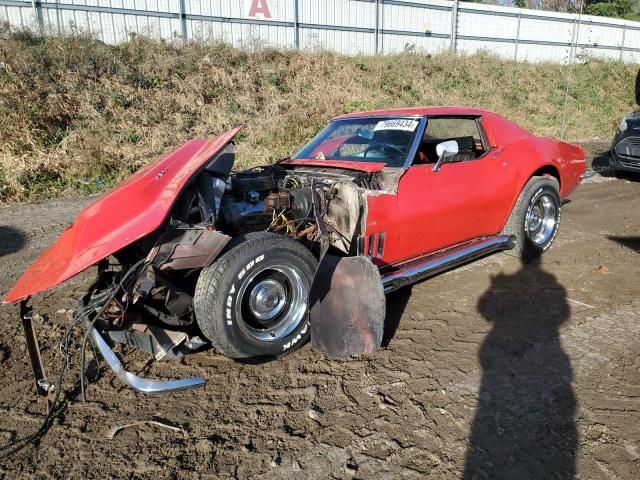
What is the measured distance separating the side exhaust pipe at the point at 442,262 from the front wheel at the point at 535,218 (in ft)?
0.81

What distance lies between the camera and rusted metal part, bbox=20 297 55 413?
268cm

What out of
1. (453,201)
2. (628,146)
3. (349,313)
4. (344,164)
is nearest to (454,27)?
(628,146)

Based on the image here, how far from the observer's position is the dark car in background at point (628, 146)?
863cm

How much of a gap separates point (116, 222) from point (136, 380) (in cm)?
87

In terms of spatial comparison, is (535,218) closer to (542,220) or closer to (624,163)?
(542,220)

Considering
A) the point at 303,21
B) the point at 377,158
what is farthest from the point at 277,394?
the point at 303,21

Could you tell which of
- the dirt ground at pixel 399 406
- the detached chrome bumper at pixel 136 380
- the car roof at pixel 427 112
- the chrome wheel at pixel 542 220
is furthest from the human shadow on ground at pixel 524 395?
the car roof at pixel 427 112

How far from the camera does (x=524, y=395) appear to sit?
2.70 meters

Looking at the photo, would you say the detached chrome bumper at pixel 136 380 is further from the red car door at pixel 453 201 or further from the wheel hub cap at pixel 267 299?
the red car door at pixel 453 201

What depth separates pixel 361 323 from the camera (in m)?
3.11

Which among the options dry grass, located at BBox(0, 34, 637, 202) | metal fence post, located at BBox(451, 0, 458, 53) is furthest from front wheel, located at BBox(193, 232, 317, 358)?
metal fence post, located at BBox(451, 0, 458, 53)

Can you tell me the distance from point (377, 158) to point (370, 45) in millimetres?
15048

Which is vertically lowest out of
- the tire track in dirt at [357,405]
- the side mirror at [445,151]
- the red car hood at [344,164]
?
the tire track in dirt at [357,405]

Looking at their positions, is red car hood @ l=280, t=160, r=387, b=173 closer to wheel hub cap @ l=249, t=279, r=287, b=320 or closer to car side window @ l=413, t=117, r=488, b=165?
car side window @ l=413, t=117, r=488, b=165
